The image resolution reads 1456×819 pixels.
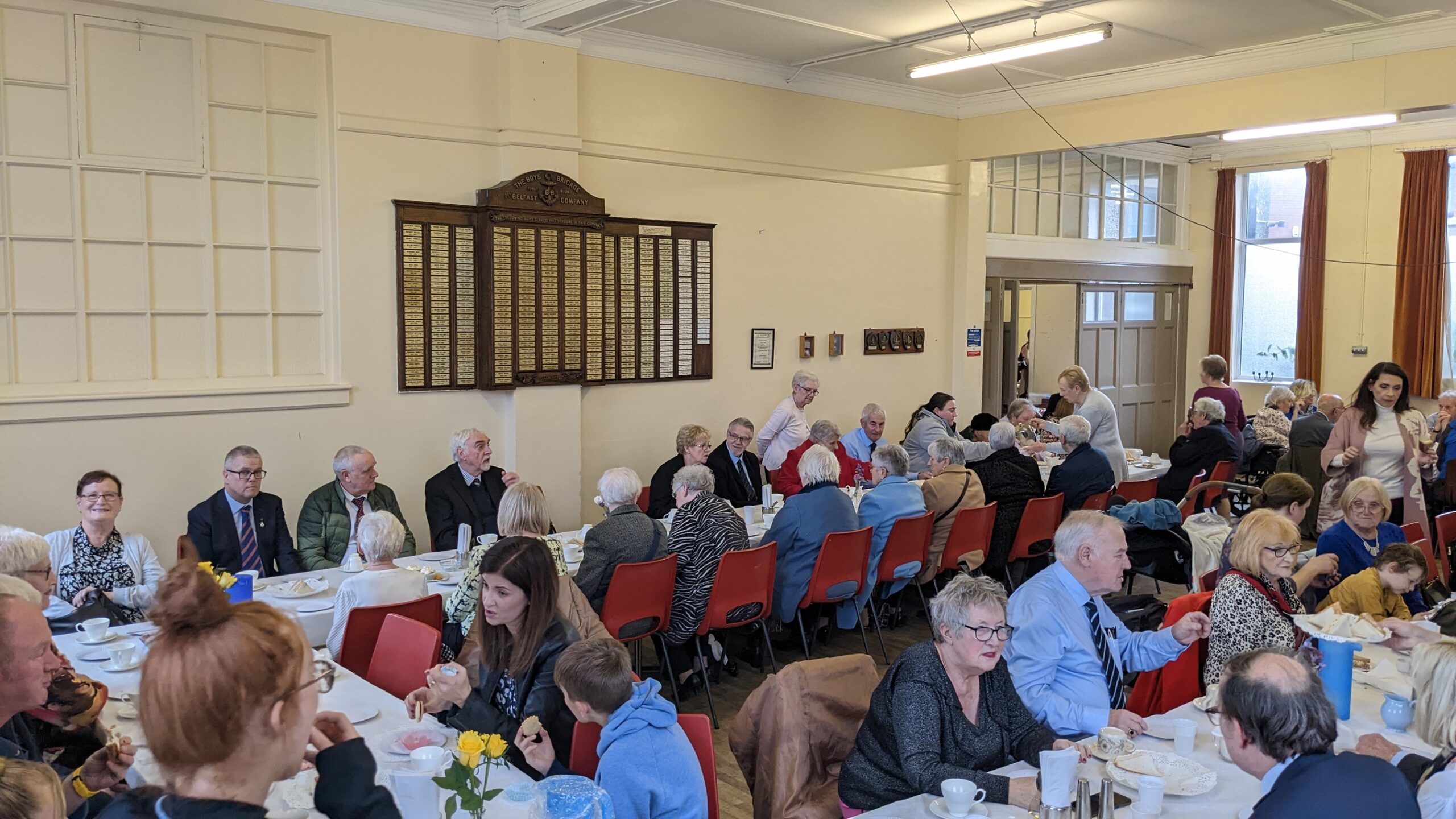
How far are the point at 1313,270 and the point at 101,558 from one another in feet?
41.4

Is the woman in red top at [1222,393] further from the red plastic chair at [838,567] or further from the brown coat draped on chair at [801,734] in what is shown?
the brown coat draped on chair at [801,734]

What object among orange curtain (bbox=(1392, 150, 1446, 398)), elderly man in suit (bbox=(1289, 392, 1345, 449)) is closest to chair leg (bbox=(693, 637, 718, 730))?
elderly man in suit (bbox=(1289, 392, 1345, 449))

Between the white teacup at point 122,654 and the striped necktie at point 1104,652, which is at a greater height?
the striped necktie at point 1104,652

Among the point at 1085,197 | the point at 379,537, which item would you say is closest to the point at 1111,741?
the point at 379,537

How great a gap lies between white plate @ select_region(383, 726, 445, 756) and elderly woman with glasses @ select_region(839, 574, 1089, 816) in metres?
1.16

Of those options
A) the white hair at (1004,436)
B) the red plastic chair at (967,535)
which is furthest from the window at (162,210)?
the white hair at (1004,436)

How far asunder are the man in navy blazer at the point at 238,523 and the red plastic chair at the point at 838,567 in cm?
281

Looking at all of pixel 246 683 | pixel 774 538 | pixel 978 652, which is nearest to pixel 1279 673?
pixel 978 652

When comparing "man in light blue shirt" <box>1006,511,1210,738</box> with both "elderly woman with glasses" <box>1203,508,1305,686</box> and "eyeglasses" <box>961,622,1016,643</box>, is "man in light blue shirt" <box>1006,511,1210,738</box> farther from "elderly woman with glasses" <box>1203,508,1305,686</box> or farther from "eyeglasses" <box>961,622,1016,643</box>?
"eyeglasses" <box>961,622,1016,643</box>

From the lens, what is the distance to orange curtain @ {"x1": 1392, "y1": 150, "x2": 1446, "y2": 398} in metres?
11.5

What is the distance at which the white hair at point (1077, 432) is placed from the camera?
7.59m

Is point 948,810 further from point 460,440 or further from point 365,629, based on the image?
point 460,440

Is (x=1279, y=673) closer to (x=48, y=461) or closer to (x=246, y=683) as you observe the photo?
(x=246, y=683)

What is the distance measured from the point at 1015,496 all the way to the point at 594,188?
3.77m
